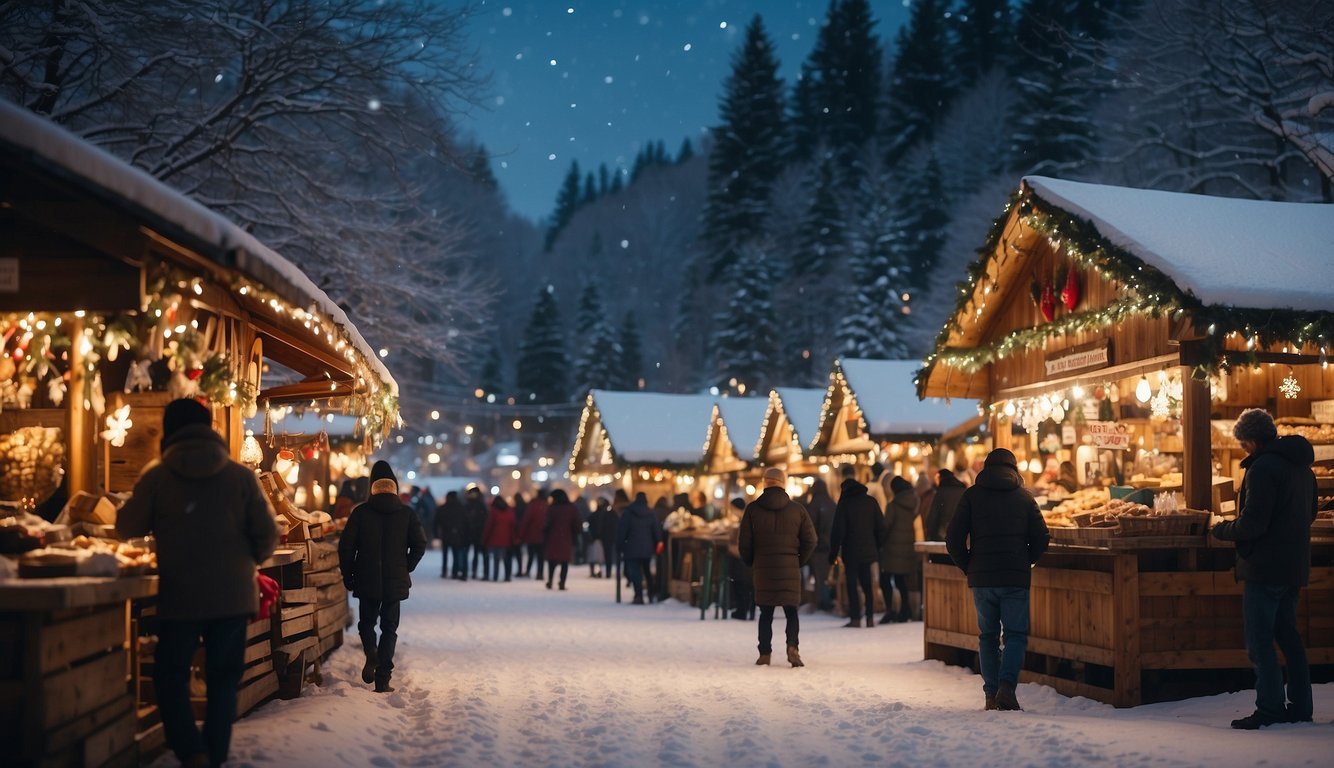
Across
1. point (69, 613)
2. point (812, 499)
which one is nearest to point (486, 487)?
point (812, 499)

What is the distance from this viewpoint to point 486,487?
7019 centimetres

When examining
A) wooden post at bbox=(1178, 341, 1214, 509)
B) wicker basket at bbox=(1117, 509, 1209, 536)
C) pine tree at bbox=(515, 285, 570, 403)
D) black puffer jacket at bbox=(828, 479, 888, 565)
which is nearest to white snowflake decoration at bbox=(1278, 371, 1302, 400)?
wooden post at bbox=(1178, 341, 1214, 509)

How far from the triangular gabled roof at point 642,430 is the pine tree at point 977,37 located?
34.4m

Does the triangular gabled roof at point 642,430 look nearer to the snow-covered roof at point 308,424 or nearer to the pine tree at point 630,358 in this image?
the snow-covered roof at point 308,424

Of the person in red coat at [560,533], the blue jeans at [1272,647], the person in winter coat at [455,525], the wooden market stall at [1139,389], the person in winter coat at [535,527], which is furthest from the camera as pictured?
the person in winter coat at [455,525]

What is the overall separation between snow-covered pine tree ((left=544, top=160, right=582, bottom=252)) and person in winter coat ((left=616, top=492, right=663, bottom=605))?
81.1 meters

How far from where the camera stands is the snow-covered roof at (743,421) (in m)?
35.2

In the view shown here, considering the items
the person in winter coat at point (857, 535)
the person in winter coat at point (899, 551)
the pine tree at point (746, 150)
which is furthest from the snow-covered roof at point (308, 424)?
the pine tree at point (746, 150)

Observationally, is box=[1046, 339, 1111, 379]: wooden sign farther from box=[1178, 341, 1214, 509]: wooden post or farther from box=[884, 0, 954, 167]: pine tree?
box=[884, 0, 954, 167]: pine tree

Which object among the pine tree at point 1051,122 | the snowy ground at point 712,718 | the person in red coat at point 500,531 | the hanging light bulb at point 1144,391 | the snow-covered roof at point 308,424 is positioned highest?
the pine tree at point 1051,122

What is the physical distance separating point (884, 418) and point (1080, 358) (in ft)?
37.6

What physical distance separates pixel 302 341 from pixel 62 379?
3.33m

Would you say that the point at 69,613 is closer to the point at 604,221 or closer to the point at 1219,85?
the point at 1219,85

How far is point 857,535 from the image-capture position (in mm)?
18312
